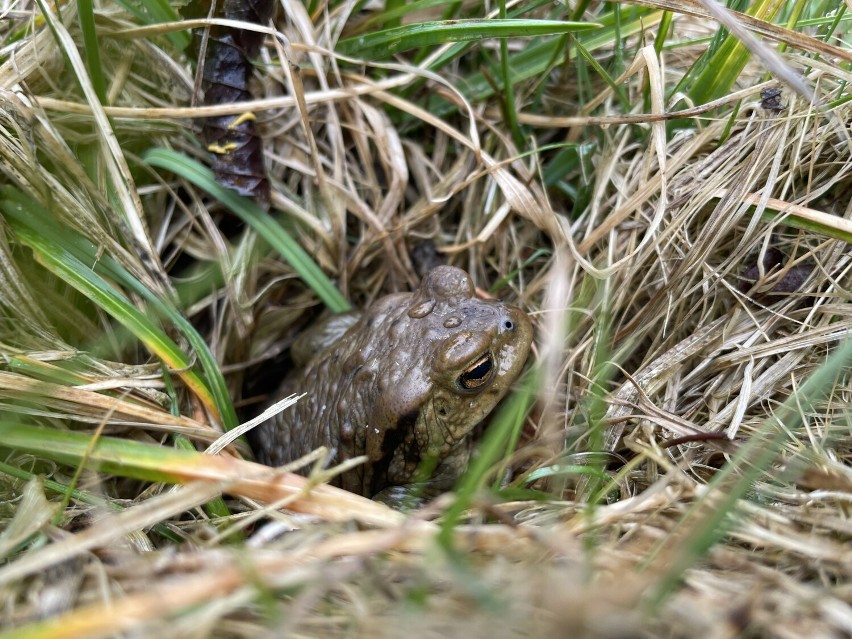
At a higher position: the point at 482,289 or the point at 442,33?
the point at 442,33

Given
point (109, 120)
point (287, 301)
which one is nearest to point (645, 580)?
point (287, 301)

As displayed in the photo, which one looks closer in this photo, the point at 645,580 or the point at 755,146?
the point at 645,580

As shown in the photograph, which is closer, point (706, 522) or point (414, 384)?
point (706, 522)

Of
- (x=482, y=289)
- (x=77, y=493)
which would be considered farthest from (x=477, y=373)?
(x=77, y=493)

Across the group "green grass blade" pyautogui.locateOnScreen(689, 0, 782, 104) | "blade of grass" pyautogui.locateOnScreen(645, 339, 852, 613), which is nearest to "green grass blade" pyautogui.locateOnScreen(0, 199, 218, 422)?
"blade of grass" pyautogui.locateOnScreen(645, 339, 852, 613)

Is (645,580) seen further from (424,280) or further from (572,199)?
(572,199)

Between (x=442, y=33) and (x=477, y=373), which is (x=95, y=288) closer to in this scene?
(x=477, y=373)
